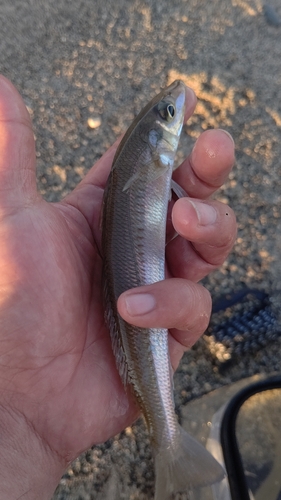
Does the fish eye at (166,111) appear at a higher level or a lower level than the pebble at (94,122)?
higher

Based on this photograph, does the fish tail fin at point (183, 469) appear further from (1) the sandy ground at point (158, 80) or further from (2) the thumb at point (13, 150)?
(2) the thumb at point (13, 150)

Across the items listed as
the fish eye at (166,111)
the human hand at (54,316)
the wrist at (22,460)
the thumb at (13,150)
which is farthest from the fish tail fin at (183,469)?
the fish eye at (166,111)

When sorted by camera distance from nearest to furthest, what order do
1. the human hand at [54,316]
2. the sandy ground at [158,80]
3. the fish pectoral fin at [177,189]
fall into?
the human hand at [54,316], the fish pectoral fin at [177,189], the sandy ground at [158,80]

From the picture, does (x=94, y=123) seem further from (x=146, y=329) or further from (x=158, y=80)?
(x=146, y=329)

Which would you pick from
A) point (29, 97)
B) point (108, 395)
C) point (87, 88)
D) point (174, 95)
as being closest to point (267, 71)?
point (87, 88)

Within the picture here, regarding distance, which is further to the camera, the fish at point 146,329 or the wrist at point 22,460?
the fish at point 146,329

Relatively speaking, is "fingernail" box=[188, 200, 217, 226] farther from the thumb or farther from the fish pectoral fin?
the thumb

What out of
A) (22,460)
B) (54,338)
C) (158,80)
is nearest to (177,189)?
(54,338)

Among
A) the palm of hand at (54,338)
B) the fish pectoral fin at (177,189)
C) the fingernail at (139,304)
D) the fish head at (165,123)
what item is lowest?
the palm of hand at (54,338)
